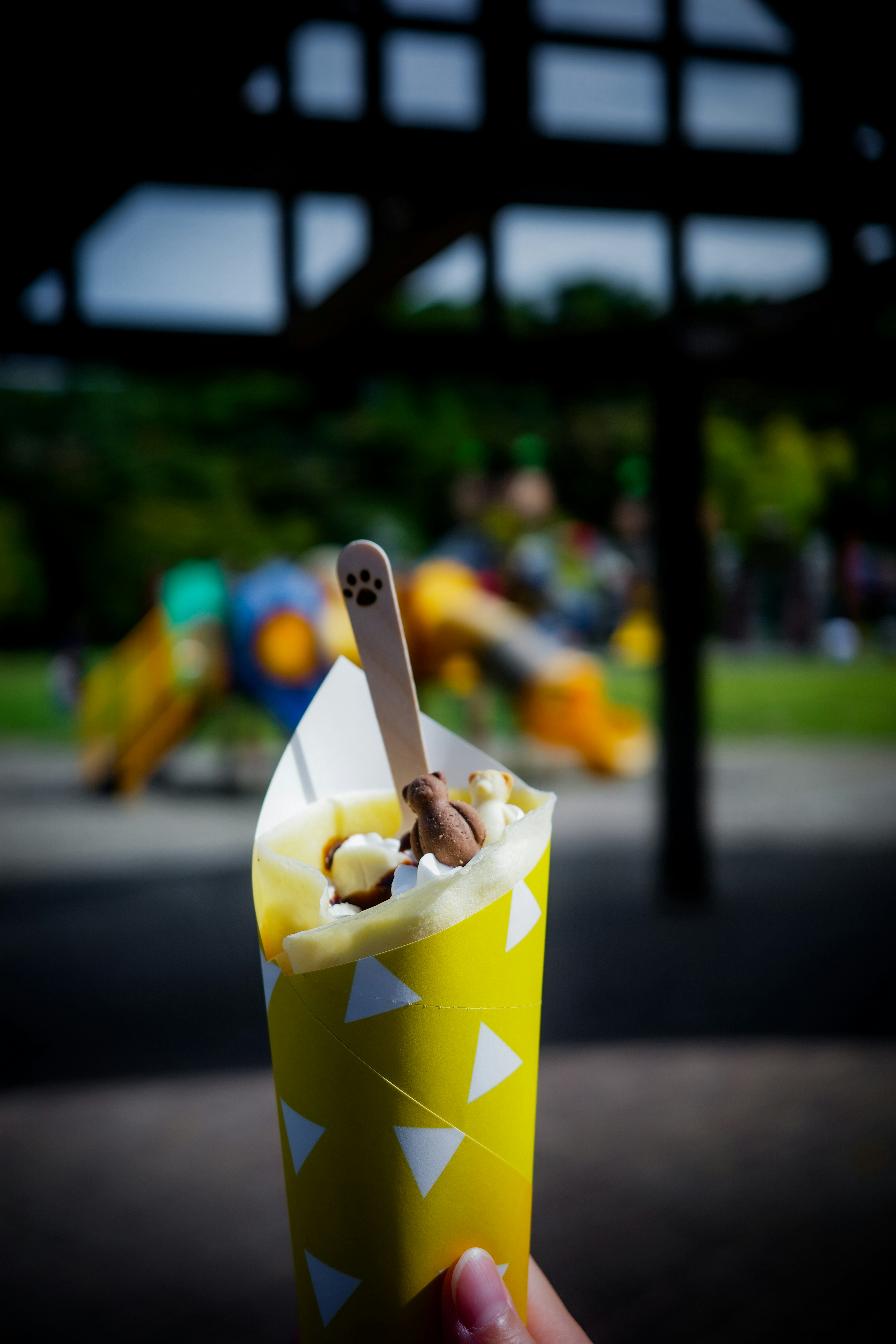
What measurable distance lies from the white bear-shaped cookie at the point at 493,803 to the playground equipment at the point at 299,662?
793 centimetres

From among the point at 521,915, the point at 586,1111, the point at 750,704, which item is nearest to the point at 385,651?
the point at 521,915

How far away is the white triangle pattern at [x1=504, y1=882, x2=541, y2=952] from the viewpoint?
125cm

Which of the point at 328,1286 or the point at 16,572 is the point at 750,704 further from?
the point at 16,572

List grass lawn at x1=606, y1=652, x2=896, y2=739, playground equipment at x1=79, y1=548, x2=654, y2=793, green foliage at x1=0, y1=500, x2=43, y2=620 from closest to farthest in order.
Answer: playground equipment at x1=79, y1=548, x2=654, y2=793 < grass lawn at x1=606, y1=652, x2=896, y2=739 < green foliage at x1=0, y1=500, x2=43, y2=620

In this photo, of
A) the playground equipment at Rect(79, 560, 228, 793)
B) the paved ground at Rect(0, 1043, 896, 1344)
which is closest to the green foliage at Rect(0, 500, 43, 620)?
the playground equipment at Rect(79, 560, 228, 793)

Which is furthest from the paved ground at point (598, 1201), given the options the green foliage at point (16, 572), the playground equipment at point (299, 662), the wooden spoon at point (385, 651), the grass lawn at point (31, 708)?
the green foliage at point (16, 572)

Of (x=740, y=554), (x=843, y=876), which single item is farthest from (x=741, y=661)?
(x=843, y=876)

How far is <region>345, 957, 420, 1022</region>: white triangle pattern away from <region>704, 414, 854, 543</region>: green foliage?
4028cm

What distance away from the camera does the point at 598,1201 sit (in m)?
3.10

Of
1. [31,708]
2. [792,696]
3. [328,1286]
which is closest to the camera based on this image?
[328,1286]

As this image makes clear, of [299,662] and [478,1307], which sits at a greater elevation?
[478,1307]

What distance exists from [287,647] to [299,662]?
175mm

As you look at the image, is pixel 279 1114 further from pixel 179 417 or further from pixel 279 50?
pixel 179 417

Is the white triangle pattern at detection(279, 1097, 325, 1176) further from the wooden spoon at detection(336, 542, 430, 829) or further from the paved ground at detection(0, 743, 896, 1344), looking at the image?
the paved ground at detection(0, 743, 896, 1344)
